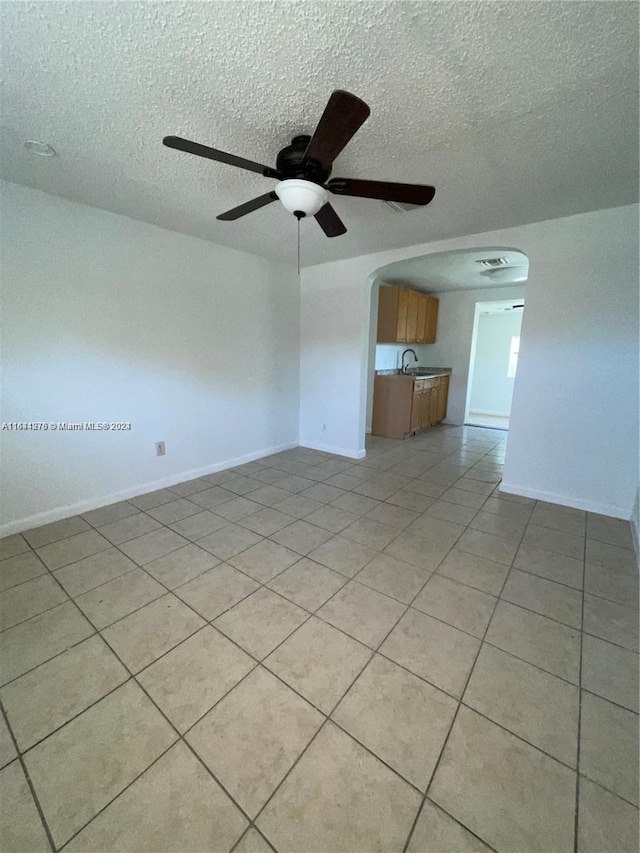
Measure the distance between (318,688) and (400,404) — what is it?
4.12 meters

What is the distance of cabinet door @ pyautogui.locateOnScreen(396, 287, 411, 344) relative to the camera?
4.95 m

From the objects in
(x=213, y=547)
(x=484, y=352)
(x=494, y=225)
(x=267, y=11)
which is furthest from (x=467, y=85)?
(x=484, y=352)

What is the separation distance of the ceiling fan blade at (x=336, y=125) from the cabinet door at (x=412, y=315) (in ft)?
13.5

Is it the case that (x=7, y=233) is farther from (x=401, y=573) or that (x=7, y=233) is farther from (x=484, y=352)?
(x=484, y=352)

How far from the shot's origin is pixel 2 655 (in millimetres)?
1421

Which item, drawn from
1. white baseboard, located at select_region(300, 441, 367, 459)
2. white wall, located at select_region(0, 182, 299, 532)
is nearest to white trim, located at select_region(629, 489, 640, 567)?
white baseboard, located at select_region(300, 441, 367, 459)

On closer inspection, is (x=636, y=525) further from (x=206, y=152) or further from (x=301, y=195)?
(x=206, y=152)

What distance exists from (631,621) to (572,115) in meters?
2.43

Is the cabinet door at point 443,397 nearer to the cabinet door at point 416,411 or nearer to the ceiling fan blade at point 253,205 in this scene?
the cabinet door at point 416,411

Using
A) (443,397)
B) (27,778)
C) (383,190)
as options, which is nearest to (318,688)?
(27,778)

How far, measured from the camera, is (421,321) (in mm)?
5613

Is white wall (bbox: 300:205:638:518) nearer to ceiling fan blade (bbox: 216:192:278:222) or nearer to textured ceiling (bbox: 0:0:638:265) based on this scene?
textured ceiling (bbox: 0:0:638:265)

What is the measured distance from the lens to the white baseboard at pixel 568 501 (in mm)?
2676

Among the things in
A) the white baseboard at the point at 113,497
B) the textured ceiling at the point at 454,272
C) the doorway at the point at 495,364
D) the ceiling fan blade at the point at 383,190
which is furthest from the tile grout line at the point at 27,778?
the doorway at the point at 495,364
